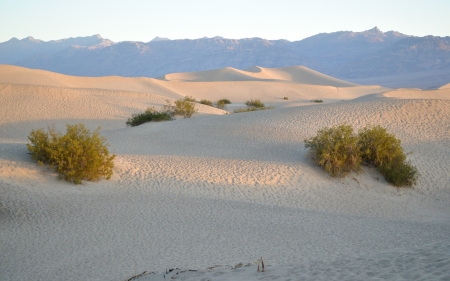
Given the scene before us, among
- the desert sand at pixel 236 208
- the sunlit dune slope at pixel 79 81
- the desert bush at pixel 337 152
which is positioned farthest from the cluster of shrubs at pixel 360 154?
the sunlit dune slope at pixel 79 81

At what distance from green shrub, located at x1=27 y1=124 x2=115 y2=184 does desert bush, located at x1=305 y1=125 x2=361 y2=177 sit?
23.3 ft

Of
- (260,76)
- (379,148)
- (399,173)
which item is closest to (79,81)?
(260,76)

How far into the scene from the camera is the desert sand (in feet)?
27.4

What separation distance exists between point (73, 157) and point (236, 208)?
196 inches

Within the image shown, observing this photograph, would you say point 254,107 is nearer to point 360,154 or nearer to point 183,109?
point 183,109

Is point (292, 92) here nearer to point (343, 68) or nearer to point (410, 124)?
point (410, 124)

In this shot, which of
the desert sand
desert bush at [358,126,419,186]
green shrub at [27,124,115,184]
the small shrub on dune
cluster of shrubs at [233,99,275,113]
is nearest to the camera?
the desert sand

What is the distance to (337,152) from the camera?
1597 centimetres

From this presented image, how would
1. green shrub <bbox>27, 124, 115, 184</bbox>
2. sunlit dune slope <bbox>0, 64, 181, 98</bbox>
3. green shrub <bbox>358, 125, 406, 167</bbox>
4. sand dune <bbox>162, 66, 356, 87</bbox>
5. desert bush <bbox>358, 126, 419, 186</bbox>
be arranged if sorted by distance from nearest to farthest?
green shrub <bbox>27, 124, 115, 184</bbox>, desert bush <bbox>358, 126, 419, 186</bbox>, green shrub <bbox>358, 125, 406, 167</bbox>, sunlit dune slope <bbox>0, 64, 181, 98</bbox>, sand dune <bbox>162, 66, 356, 87</bbox>

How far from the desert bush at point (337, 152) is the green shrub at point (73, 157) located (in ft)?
23.3

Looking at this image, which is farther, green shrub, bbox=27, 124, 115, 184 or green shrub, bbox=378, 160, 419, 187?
green shrub, bbox=378, 160, 419, 187

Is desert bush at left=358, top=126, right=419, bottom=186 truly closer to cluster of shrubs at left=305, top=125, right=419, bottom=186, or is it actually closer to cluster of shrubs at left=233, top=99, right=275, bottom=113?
cluster of shrubs at left=305, top=125, right=419, bottom=186

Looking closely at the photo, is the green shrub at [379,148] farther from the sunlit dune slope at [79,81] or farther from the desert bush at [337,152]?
the sunlit dune slope at [79,81]

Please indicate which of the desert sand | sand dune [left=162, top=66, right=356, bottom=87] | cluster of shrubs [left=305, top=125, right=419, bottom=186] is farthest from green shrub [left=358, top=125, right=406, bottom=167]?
sand dune [left=162, top=66, right=356, bottom=87]
